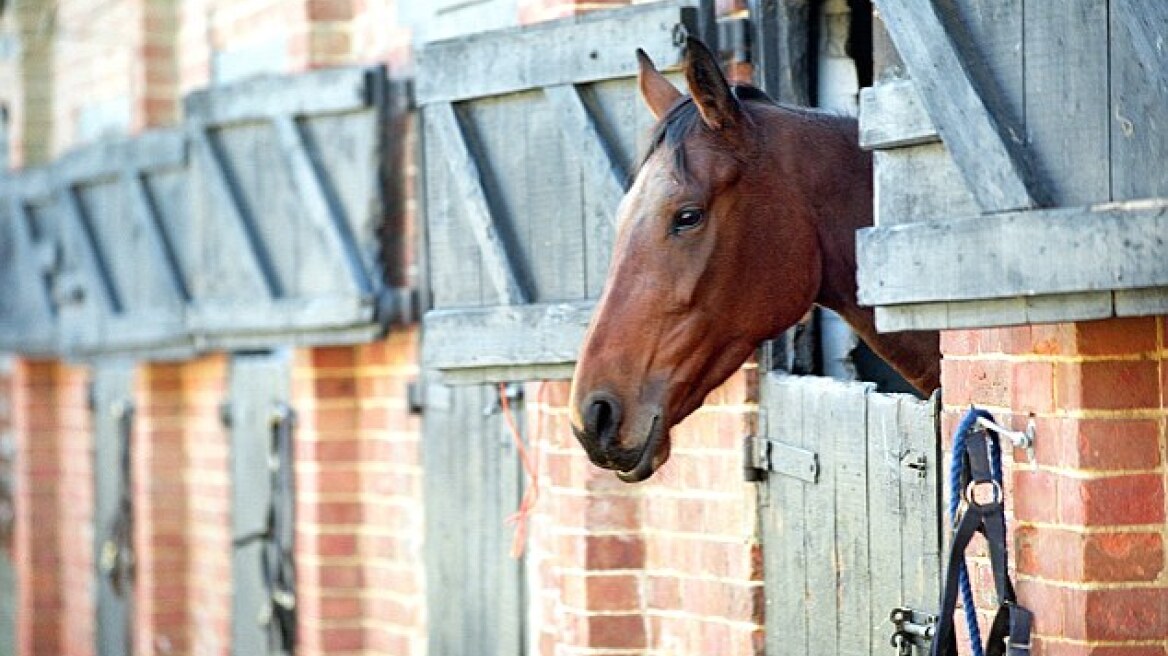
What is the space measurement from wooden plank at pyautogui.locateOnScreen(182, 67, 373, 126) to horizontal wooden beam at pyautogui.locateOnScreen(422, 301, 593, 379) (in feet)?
6.19

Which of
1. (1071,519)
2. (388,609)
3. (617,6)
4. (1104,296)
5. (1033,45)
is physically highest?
(617,6)

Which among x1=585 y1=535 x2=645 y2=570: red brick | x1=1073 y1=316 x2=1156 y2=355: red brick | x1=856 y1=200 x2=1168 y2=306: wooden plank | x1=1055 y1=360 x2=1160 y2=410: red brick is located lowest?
x1=585 y1=535 x2=645 y2=570: red brick

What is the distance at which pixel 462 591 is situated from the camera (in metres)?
7.59

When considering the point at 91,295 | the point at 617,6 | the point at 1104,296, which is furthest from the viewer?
the point at 91,295

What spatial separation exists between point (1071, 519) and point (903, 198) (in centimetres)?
68

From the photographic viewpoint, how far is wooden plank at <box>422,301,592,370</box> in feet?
19.4

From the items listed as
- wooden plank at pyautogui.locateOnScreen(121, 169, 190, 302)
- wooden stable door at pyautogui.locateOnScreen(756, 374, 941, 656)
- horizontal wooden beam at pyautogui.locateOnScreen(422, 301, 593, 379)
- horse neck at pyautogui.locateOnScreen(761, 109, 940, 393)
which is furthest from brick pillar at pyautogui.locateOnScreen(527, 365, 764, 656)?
wooden plank at pyautogui.locateOnScreen(121, 169, 190, 302)

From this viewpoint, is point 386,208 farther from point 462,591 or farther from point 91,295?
point 91,295

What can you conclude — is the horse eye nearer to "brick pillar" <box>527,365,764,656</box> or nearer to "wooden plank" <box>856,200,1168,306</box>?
"wooden plank" <box>856,200,1168,306</box>

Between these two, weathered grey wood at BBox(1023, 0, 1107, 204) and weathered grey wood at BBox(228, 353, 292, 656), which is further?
weathered grey wood at BBox(228, 353, 292, 656)

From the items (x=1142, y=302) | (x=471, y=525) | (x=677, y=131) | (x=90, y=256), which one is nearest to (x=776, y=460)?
(x=677, y=131)

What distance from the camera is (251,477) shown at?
29.6ft

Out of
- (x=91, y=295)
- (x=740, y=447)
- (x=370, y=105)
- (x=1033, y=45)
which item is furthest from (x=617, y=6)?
(x=91, y=295)

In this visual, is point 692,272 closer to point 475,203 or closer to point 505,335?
point 505,335
